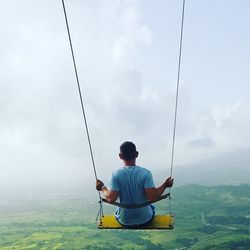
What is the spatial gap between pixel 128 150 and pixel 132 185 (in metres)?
0.53

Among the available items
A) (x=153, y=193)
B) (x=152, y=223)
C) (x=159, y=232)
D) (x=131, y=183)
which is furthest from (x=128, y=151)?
(x=159, y=232)

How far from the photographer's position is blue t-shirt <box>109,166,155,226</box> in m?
5.39

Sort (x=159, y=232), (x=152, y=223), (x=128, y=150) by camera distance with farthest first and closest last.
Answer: (x=159, y=232) → (x=152, y=223) → (x=128, y=150)

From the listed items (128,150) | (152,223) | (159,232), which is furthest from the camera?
(159,232)

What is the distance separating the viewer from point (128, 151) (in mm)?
5398

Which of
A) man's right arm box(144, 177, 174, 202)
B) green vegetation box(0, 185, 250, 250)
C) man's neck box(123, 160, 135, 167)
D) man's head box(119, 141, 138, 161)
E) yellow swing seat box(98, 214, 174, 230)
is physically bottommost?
yellow swing seat box(98, 214, 174, 230)

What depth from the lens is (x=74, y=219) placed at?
501 ft

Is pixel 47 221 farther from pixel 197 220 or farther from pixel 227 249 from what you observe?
pixel 227 249

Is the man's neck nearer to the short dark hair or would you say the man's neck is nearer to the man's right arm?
the short dark hair

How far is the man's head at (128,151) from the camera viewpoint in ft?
17.6

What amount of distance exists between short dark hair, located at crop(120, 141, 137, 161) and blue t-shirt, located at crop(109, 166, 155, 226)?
0.15 meters

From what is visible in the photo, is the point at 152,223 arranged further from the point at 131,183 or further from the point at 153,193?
the point at 131,183

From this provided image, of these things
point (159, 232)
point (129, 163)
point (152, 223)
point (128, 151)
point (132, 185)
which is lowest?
point (152, 223)

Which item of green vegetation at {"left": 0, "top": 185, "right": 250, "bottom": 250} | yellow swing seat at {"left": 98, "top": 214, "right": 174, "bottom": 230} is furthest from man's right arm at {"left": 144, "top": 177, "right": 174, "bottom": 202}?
green vegetation at {"left": 0, "top": 185, "right": 250, "bottom": 250}
